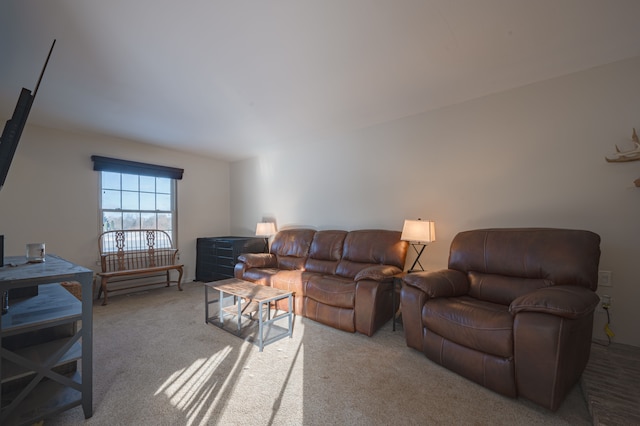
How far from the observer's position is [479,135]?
113 inches

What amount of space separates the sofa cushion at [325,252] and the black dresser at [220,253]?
1292mm

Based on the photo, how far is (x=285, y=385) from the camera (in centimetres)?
187

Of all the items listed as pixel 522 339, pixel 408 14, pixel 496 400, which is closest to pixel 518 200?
pixel 522 339

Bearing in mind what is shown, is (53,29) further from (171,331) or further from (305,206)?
(305,206)

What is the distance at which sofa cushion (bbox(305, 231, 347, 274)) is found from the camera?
11.6ft

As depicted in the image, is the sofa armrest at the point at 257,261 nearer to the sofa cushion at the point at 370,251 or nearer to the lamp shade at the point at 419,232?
the sofa cushion at the point at 370,251

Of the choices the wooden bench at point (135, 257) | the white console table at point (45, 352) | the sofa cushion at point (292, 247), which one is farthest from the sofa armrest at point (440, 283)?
the wooden bench at point (135, 257)

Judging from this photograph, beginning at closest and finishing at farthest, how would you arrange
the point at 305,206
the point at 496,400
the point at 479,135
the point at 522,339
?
the point at 522,339, the point at 496,400, the point at 479,135, the point at 305,206

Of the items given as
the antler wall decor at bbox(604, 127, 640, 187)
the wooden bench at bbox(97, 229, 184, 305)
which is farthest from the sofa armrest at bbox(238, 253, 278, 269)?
the antler wall decor at bbox(604, 127, 640, 187)

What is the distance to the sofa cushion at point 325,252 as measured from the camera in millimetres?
3535

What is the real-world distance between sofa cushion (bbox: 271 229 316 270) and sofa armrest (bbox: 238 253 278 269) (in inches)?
4.8

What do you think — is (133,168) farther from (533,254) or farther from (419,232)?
(533,254)

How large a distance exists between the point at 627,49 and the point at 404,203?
2168 mm

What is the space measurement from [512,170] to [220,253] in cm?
425
